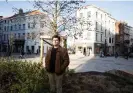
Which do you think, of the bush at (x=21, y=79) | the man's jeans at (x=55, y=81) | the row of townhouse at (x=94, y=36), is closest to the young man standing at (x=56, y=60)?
the man's jeans at (x=55, y=81)

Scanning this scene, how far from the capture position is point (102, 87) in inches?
313

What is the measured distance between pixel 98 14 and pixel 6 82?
5806cm

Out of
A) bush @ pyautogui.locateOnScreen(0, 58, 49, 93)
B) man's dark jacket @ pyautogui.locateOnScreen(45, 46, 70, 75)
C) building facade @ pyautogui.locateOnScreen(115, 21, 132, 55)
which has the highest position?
building facade @ pyautogui.locateOnScreen(115, 21, 132, 55)

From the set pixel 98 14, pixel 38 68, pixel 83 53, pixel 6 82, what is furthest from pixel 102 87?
pixel 98 14

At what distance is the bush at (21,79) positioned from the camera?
565 centimetres

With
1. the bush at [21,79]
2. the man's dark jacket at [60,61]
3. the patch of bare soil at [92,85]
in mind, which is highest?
the man's dark jacket at [60,61]

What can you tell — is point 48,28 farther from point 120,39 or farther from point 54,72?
point 120,39

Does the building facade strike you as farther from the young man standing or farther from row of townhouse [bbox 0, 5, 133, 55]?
the young man standing

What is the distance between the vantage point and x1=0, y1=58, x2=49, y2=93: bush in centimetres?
565

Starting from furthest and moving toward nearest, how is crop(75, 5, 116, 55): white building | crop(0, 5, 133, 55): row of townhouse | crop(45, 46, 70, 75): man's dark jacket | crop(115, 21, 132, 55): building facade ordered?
crop(115, 21, 132, 55): building facade → crop(0, 5, 133, 55): row of townhouse → crop(75, 5, 116, 55): white building → crop(45, 46, 70, 75): man's dark jacket

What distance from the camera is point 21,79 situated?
6.00 meters

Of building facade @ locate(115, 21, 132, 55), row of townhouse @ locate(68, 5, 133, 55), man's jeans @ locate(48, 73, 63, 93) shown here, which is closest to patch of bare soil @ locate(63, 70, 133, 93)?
man's jeans @ locate(48, 73, 63, 93)

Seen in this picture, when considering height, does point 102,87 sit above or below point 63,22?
below

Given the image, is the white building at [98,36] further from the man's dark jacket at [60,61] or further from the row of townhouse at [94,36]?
the man's dark jacket at [60,61]
